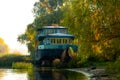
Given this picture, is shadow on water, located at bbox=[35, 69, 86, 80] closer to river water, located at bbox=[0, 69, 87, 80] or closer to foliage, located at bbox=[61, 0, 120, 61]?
river water, located at bbox=[0, 69, 87, 80]

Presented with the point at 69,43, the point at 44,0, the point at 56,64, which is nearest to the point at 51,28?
the point at 69,43

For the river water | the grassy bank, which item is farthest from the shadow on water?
the grassy bank

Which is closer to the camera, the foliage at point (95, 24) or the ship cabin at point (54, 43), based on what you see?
the foliage at point (95, 24)

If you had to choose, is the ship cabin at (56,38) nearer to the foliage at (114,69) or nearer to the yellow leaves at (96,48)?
the foliage at (114,69)

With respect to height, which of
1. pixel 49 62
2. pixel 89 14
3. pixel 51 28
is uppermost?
pixel 89 14

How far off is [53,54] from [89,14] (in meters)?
51.1

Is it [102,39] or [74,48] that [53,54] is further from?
[102,39]

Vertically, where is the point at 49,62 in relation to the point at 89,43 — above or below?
below

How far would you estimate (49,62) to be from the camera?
8781cm

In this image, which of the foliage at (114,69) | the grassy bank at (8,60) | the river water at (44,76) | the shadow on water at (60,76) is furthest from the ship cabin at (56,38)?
the foliage at (114,69)

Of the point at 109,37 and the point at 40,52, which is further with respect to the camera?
the point at 40,52

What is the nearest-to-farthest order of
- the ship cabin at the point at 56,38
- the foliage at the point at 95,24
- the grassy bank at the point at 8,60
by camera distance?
1. the foliage at the point at 95,24
2. the ship cabin at the point at 56,38
3. the grassy bank at the point at 8,60

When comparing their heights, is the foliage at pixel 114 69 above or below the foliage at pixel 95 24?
below

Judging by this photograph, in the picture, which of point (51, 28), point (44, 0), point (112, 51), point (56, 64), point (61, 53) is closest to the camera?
point (112, 51)
